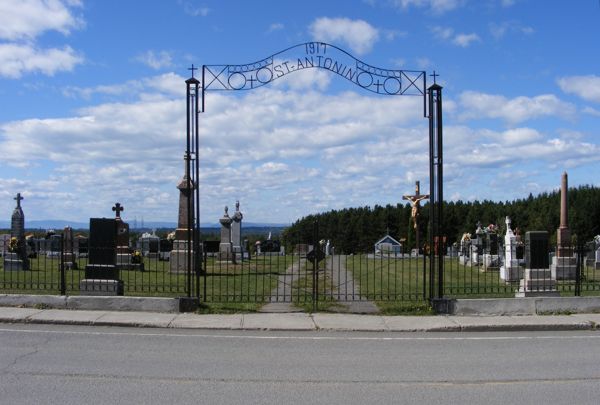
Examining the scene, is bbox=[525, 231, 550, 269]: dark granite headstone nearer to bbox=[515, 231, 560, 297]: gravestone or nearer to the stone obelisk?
bbox=[515, 231, 560, 297]: gravestone

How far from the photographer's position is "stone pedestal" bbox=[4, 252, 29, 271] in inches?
933

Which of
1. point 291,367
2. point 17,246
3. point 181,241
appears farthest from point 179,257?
point 291,367

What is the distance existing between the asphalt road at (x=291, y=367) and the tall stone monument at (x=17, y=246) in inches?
519

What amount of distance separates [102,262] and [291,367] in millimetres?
7528

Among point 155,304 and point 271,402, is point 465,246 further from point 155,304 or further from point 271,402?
point 271,402

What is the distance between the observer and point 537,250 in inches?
602

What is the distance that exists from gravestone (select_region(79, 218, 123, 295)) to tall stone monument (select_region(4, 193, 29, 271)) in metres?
10.1

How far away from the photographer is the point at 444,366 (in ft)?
27.7

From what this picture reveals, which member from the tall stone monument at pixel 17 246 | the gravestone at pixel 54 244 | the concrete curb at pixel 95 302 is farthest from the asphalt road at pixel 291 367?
the tall stone monument at pixel 17 246

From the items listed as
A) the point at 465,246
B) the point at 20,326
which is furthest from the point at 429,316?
the point at 465,246

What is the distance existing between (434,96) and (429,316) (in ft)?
15.3

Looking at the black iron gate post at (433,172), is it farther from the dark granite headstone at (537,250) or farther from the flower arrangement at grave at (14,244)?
the flower arrangement at grave at (14,244)

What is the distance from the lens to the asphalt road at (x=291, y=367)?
6.84 m

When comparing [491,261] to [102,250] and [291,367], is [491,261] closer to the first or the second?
[102,250]
